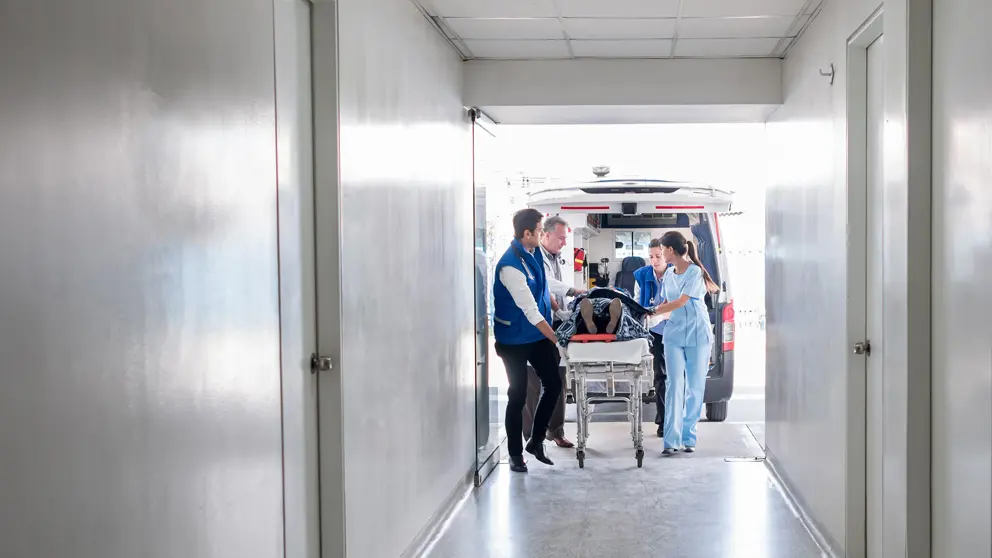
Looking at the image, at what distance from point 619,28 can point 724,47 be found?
88cm

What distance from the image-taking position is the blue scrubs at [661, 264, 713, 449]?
20.9 feet

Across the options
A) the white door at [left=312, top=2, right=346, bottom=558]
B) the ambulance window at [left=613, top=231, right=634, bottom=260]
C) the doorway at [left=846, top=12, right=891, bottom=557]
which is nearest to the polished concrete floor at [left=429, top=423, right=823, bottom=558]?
the doorway at [left=846, top=12, right=891, bottom=557]

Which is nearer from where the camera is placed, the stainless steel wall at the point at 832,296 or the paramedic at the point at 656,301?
the stainless steel wall at the point at 832,296

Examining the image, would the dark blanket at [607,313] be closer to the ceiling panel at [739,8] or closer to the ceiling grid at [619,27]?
the ceiling grid at [619,27]

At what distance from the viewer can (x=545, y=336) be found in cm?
592

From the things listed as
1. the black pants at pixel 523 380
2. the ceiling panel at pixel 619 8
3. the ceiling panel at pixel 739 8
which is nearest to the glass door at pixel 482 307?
the black pants at pixel 523 380

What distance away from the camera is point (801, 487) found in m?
4.89

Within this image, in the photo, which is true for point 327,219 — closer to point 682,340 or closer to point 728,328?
point 682,340

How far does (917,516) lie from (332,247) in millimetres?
2230

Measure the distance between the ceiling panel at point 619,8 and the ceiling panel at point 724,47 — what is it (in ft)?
2.25

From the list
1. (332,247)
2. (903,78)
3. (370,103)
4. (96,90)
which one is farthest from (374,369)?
(903,78)

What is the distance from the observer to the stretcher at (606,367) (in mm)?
5852

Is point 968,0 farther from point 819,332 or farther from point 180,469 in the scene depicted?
point 180,469

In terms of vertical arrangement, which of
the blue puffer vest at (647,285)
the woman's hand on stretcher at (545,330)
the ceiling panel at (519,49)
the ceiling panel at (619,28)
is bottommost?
the woman's hand on stretcher at (545,330)
